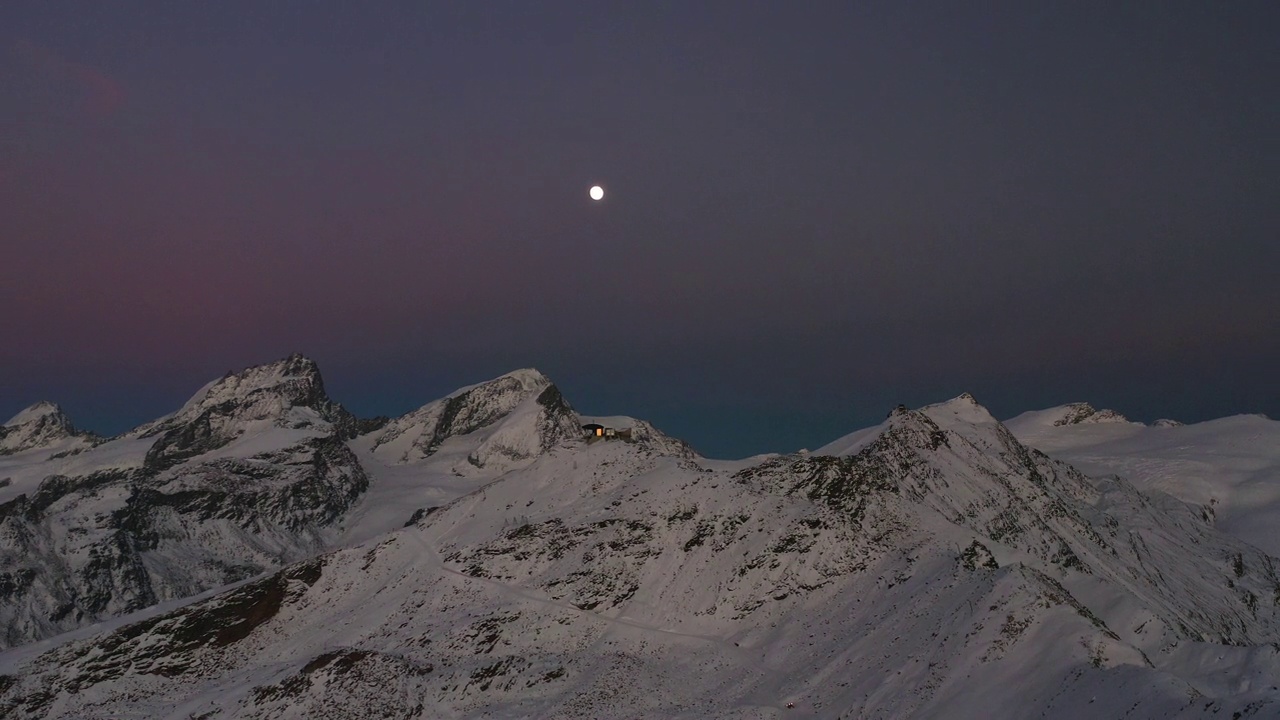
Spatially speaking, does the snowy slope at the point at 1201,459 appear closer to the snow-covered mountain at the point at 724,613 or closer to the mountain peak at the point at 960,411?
the mountain peak at the point at 960,411

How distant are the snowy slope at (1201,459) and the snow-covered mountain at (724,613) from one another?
114 feet

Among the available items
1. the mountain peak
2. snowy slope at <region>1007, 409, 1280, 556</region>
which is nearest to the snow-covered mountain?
the mountain peak

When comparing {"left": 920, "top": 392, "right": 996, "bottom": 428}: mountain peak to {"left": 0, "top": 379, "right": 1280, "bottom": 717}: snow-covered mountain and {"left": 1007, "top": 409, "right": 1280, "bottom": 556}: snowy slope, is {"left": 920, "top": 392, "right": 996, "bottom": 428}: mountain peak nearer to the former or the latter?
{"left": 0, "top": 379, "right": 1280, "bottom": 717}: snow-covered mountain

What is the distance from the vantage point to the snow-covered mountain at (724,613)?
59500 millimetres

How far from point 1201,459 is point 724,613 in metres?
129

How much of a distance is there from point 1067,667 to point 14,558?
636 ft

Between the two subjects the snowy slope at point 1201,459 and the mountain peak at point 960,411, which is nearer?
the mountain peak at point 960,411

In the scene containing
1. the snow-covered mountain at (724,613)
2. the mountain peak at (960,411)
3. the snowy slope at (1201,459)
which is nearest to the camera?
the snow-covered mountain at (724,613)

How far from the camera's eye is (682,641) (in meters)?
77.7

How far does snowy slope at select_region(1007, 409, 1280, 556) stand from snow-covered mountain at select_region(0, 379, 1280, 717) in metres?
34.9

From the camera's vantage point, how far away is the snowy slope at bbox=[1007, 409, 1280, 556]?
151 m

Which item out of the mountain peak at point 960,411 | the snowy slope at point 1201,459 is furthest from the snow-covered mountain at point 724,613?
the snowy slope at point 1201,459

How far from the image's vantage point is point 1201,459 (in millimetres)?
167750

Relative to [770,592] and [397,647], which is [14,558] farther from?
[770,592]
